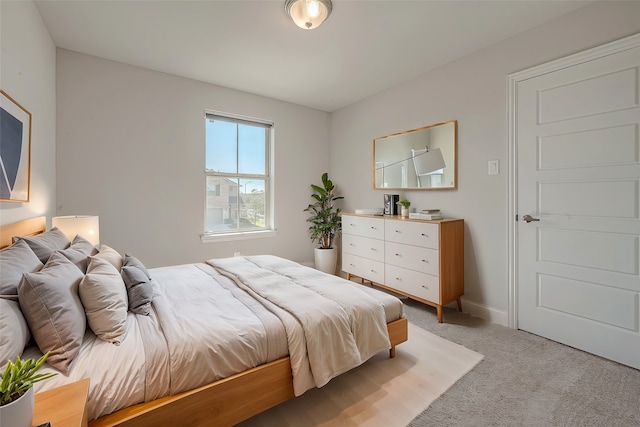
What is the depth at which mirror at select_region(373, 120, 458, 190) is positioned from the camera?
116 inches

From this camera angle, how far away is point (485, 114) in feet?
8.68

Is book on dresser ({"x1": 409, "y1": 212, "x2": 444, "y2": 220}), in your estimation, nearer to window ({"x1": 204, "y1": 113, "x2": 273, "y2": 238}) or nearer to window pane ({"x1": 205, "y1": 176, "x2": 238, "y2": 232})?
window ({"x1": 204, "y1": 113, "x2": 273, "y2": 238})

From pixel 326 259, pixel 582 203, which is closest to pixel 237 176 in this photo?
pixel 326 259

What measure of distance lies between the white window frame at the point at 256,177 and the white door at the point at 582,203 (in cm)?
286

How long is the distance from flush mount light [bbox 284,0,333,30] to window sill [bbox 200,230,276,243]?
8.21 ft

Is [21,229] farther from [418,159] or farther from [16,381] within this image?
[418,159]

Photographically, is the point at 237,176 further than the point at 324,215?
No

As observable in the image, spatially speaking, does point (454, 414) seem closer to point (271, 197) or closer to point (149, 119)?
point (271, 197)

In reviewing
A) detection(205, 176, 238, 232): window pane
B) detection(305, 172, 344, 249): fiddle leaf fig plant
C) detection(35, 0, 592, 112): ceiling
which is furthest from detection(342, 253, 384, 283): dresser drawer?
detection(35, 0, 592, 112): ceiling

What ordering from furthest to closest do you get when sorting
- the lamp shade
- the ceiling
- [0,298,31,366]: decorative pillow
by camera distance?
the lamp shade, the ceiling, [0,298,31,366]: decorative pillow

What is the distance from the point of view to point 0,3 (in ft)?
5.13

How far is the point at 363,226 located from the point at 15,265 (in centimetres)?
290

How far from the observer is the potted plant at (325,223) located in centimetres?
410

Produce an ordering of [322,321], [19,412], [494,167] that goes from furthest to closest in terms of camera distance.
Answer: [494,167] < [322,321] < [19,412]
